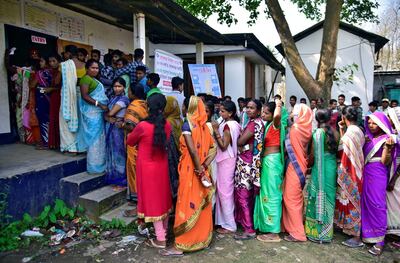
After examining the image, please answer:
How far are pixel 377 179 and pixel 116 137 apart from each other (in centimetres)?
331

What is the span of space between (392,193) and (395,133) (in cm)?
70

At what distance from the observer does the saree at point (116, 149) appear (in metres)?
4.26

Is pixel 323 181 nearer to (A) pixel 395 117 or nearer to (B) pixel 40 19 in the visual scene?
(A) pixel 395 117

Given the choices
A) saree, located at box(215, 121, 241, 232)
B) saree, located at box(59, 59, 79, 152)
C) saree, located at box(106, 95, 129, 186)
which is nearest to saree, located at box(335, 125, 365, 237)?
saree, located at box(215, 121, 241, 232)

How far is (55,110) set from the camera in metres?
4.84

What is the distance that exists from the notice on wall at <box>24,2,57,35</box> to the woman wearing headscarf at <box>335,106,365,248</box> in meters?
5.61

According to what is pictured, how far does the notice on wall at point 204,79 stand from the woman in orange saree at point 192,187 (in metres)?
4.45

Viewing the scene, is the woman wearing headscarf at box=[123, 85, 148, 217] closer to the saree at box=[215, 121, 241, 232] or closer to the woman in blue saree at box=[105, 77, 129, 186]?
the woman in blue saree at box=[105, 77, 129, 186]

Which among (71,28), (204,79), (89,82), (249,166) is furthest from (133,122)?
(204,79)

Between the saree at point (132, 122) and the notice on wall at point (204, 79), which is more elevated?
the notice on wall at point (204, 79)

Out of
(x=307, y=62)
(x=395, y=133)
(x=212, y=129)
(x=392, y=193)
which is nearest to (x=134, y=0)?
(x=212, y=129)

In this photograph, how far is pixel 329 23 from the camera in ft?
25.3

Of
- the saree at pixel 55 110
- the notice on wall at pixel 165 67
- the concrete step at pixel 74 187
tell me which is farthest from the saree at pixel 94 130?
the notice on wall at pixel 165 67

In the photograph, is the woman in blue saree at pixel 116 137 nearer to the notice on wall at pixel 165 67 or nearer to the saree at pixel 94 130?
the saree at pixel 94 130
